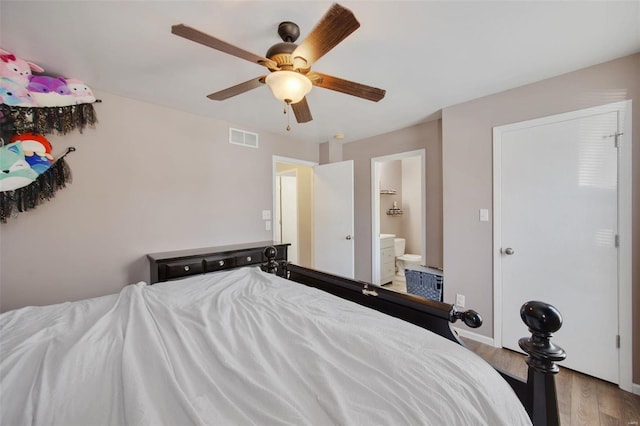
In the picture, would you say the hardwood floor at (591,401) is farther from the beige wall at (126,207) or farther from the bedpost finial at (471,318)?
the beige wall at (126,207)

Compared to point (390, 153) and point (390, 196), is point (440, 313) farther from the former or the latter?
point (390, 196)

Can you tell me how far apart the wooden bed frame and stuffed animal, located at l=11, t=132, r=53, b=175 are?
3.49 feet

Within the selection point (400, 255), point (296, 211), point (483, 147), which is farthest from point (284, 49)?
point (400, 255)

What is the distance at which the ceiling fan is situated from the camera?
3.66 ft

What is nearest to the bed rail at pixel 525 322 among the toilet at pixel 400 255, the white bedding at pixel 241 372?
the white bedding at pixel 241 372

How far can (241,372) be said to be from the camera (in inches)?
30.1

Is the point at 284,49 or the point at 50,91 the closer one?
the point at 284,49

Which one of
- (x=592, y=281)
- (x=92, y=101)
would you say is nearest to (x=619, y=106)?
(x=592, y=281)

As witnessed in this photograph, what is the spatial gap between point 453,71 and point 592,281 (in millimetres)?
1959

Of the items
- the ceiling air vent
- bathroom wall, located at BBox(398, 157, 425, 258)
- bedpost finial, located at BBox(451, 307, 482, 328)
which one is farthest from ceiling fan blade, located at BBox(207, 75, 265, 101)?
bathroom wall, located at BBox(398, 157, 425, 258)

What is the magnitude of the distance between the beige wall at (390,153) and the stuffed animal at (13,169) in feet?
11.4

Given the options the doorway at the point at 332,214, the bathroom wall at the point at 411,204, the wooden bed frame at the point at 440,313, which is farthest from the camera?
the bathroom wall at the point at 411,204

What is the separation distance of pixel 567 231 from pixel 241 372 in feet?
8.61

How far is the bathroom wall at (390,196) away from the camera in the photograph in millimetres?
5305
